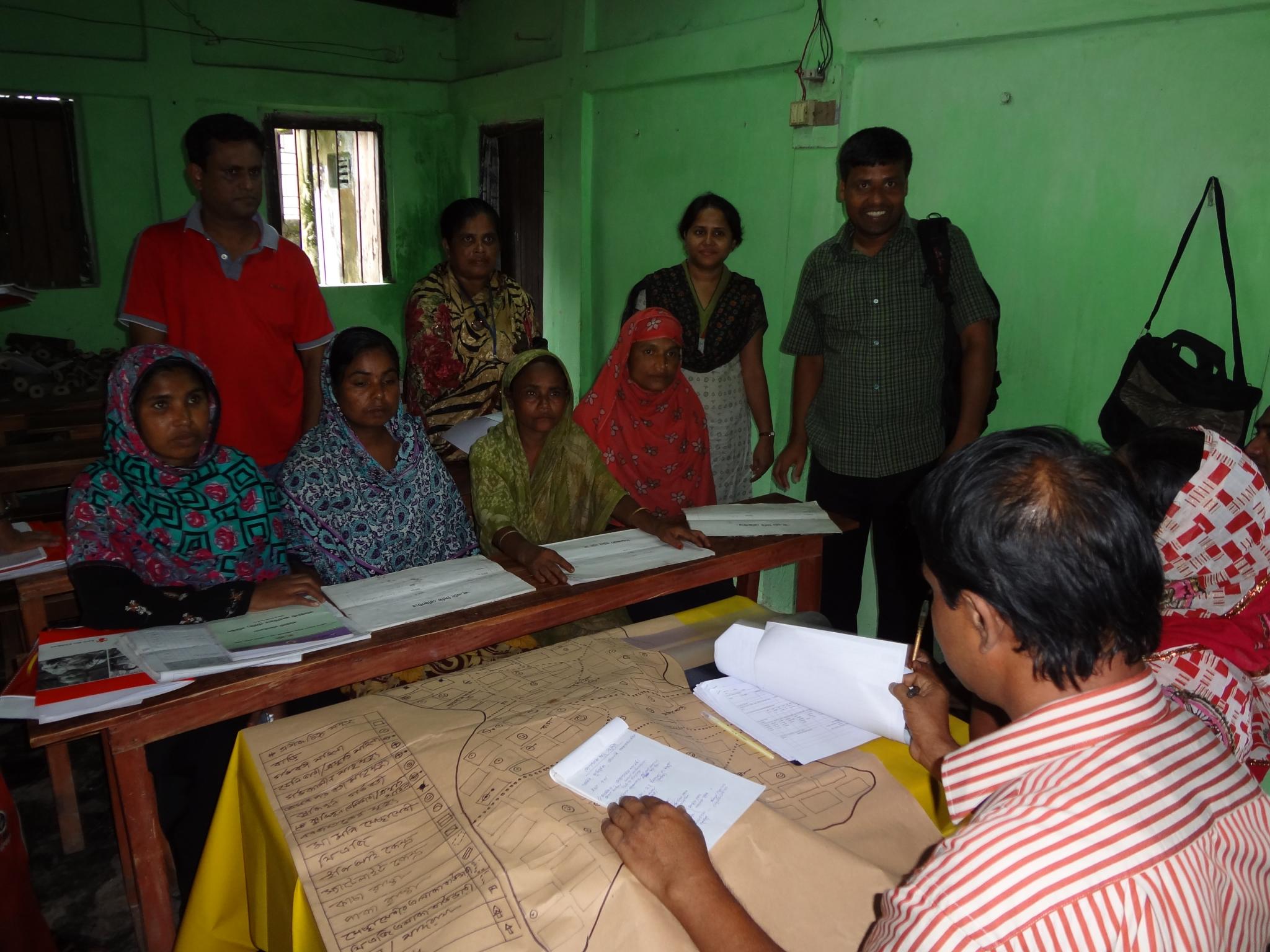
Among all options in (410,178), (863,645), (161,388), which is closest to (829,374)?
(863,645)

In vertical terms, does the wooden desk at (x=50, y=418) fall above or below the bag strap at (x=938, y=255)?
below

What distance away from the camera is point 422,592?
183 centimetres

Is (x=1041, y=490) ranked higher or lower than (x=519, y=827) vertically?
higher

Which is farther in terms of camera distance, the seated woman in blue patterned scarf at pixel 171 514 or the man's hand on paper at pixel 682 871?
the seated woman in blue patterned scarf at pixel 171 514

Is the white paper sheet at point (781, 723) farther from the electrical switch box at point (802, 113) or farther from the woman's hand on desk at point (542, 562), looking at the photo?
the electrical switch box at point (802, 113)

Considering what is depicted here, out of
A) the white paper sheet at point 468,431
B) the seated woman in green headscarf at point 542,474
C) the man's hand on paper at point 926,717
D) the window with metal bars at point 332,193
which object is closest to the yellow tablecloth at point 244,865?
the man's hand on paper at point 926,717

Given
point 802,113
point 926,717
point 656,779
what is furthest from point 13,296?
point 802,113

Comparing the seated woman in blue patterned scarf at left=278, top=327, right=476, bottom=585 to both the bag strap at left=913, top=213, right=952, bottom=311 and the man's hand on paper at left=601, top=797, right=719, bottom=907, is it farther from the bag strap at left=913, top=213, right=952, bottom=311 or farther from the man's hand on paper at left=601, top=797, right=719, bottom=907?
the bag strap at left=913, top=213, right=952, bottom=311

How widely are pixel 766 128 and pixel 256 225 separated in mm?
2234

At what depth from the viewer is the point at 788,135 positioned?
144 inches

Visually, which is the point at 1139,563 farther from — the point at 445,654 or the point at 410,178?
the point at 410,178

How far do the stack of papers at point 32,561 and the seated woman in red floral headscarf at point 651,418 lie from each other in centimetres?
156

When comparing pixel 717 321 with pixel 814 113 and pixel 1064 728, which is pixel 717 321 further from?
pixel 1064 728

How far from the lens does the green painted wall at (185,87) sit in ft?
16.7
